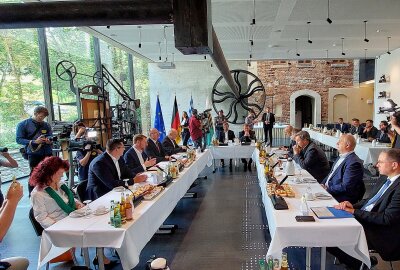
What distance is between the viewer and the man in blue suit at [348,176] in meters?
3.07

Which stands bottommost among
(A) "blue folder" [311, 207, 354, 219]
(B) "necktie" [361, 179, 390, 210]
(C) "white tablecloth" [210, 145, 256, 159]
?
(C) "white tablecloth" [210, 145, 256, 159]

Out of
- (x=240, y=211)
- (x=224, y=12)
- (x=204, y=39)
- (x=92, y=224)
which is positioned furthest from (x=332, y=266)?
(x=224, y=12)

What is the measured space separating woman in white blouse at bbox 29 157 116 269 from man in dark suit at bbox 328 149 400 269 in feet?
8.33

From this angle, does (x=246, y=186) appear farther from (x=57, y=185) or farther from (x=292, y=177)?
(x=57, y=185)

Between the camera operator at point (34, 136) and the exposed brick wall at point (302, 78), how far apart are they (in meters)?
10.8

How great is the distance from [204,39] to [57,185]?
2.06 metres

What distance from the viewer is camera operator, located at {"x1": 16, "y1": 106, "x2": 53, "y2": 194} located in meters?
4.77

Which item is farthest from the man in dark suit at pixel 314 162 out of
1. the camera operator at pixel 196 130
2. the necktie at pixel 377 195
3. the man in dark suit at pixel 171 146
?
the camera operator at pixel 196 130

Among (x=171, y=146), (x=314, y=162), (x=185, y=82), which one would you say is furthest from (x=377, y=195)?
(x=185, y=82)

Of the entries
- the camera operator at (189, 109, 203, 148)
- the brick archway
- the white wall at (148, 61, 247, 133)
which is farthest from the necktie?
the brick archway

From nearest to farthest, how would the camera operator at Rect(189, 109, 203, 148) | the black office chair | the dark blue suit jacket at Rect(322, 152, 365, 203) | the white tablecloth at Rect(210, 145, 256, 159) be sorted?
the dark blue suit jacket at Rect(322, 152, 365, 203), the black office chair, the white tablecloth at Rect(210, 145, 256, 159), the camera operator at Rect(189, 109, 203, 148)

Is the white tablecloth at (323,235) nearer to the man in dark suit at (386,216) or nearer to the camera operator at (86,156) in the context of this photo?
the man in dark suit at (386,216)

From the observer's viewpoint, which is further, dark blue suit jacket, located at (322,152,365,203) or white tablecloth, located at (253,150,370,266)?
dark blue suit jacket, located at (322,152,365,203)

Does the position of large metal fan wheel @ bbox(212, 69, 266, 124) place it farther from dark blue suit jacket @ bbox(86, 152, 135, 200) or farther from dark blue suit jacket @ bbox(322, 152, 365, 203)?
dark blue suit jacket @ bbox(86, 152, 135, 200)
